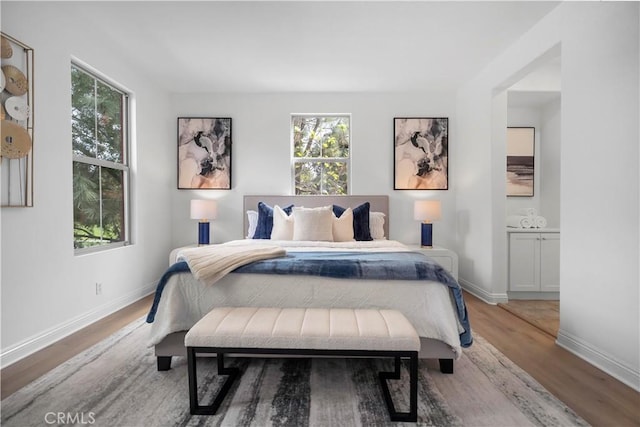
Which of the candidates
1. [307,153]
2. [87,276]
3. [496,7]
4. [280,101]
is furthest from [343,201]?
[87,276]

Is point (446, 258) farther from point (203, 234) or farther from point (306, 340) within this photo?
point (203, 234)

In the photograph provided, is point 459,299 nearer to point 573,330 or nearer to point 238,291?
point 573,330

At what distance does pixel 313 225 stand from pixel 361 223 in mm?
628

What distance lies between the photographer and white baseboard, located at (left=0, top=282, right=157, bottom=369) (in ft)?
7.00

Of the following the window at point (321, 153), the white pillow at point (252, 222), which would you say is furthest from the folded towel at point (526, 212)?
the white pillow at point (252, 222)

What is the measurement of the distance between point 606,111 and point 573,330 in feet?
4.89

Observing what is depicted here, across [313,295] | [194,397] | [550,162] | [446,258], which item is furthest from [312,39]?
[550,162]

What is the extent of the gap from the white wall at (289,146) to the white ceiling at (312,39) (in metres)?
0.38

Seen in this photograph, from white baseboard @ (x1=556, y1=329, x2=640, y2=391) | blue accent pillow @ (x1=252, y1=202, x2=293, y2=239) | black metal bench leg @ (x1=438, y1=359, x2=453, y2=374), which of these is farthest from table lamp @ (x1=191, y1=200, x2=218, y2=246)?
white baseboard @ (x1=556, y1=329, x2=640, y2=391)

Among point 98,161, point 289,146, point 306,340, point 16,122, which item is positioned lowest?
point 306,340

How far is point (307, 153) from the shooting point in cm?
464

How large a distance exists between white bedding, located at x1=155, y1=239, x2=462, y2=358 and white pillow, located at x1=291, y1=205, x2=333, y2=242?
158 centimetres

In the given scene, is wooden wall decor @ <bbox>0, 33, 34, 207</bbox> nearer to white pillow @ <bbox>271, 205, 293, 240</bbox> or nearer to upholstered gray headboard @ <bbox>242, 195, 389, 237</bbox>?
white pillow @ <bbox>271, 205, 293, 240</bbox>

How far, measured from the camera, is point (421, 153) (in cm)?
448
